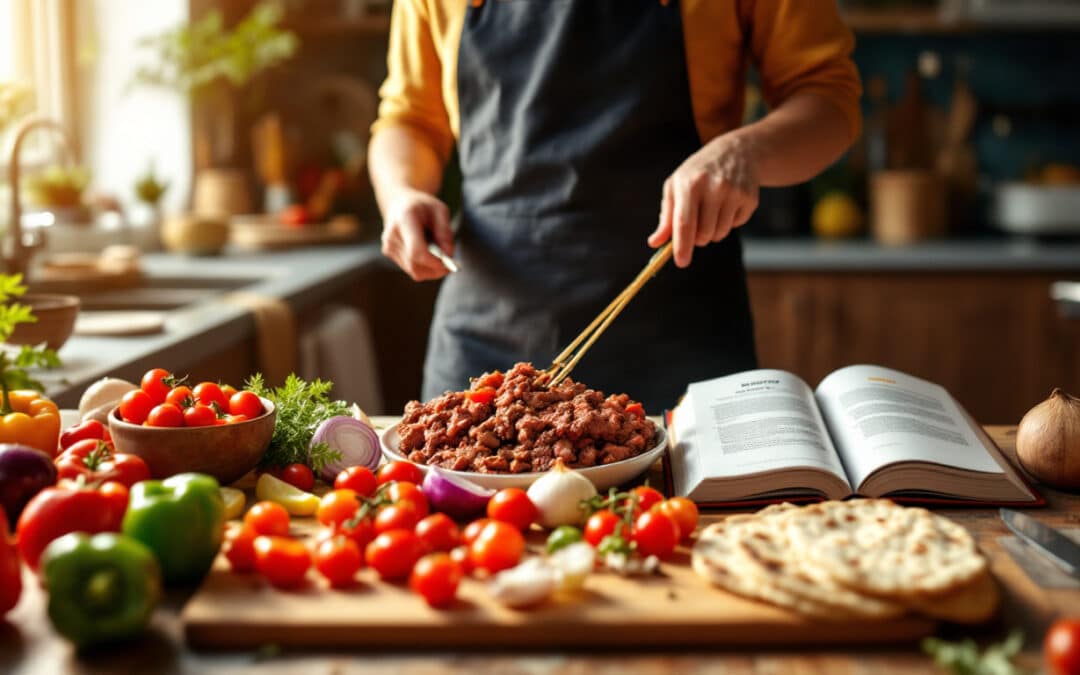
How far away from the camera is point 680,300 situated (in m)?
1.97

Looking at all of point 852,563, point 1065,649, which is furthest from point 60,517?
point 1065,649

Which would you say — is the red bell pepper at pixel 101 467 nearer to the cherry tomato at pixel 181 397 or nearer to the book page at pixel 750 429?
the cherry tomato at pixel 181 397

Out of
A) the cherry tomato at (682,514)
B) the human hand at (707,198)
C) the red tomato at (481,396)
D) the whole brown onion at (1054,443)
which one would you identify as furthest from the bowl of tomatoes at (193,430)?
the whole brown onion at (1054,443)

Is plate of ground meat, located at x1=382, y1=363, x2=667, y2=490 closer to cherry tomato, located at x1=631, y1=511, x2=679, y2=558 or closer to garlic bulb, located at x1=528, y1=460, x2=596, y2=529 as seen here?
garlic bulb, located at x1=528, y1=460, x2=596, y2=529

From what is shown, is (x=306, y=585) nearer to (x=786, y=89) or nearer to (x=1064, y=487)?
(x=1064, y=487)

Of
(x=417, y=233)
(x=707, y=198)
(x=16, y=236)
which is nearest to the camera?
(x=707, y=198)

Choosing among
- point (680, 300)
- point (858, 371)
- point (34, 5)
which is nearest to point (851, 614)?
point (858, 371)

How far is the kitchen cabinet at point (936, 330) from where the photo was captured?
329 centimetres

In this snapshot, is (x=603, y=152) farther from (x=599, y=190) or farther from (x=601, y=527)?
(x=601, y=527)

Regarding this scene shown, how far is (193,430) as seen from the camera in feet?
3.91

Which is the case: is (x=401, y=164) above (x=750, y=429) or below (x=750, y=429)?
above

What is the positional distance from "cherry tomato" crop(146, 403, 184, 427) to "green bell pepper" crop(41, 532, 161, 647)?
318 mm

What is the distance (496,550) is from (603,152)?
110cm

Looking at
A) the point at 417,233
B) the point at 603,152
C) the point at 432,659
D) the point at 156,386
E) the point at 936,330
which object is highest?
the point at 603,152
